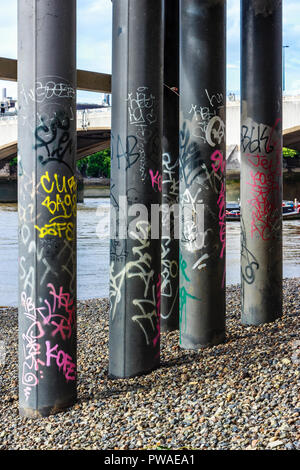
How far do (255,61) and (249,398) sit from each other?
15.6ft

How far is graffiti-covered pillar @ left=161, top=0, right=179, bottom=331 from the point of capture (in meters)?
8.19

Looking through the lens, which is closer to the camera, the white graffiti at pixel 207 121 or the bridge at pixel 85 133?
the white graffiti at pixel 207 121

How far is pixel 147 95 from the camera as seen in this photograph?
6148 millimetres

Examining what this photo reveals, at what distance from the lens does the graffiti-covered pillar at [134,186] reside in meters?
6.10

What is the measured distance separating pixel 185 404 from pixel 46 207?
2.13 meters

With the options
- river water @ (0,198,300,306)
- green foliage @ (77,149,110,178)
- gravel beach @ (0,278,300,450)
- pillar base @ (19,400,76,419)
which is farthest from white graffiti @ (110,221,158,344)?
green foliage @ (77,149,110,178)

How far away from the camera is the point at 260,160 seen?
8.09 metres

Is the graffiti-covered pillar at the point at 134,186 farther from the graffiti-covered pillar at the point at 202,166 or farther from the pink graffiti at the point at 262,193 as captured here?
the pink graffiti at the point at 262,193

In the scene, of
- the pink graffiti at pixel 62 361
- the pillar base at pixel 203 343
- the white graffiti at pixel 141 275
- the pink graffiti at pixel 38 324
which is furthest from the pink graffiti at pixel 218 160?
the pink graffiti at pixel 62 361

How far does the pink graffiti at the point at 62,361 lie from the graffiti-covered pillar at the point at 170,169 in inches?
Result: 109

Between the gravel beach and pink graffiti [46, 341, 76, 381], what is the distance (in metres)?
0.31

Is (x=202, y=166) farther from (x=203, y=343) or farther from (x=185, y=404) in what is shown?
(x=185, y=404)

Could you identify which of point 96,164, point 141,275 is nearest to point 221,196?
point 141,275

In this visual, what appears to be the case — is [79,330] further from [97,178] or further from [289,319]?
[97,178]
